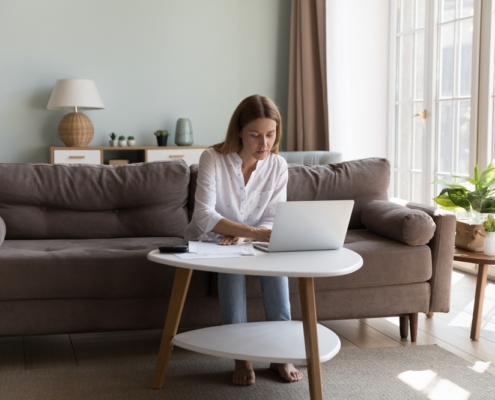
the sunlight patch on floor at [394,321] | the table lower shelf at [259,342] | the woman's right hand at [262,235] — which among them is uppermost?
the woman's right hand at [262,235]

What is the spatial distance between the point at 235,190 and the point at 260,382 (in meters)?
0.70

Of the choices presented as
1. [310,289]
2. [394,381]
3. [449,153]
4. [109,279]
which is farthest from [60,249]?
[449,153]

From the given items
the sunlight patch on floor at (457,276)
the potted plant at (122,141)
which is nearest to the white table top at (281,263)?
the sunlight patch on floor at (457,276)

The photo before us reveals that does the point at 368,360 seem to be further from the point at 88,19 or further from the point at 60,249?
the point at 88,19

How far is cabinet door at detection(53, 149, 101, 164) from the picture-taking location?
5004 millimetres

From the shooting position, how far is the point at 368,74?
5.27 metres

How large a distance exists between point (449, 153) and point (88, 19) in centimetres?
290

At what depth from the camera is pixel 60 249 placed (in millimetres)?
2775

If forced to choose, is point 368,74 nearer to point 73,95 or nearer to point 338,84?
point 338,84

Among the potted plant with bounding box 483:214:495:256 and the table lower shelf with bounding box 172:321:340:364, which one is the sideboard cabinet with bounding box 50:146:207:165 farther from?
the table lower shelf with bounding box 172:321:340:364

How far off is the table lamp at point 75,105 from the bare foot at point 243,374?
3066mm

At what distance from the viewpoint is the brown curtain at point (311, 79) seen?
5324mm

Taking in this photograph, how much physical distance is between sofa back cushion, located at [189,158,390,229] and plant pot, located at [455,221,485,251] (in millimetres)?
483

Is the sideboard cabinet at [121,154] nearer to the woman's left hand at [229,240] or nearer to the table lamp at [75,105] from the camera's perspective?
the table lamp at [75,105]
